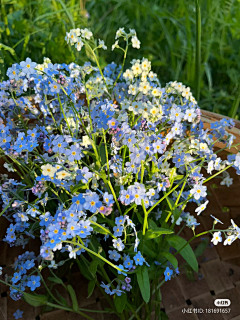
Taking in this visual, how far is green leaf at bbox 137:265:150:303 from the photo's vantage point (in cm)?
89

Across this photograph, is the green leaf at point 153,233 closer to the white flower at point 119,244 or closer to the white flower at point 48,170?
the white flower at point 119,244

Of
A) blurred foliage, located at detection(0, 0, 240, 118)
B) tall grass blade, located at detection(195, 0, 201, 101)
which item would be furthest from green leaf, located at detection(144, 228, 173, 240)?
blurred foliage, located at detection(0, 0, 240, 118)

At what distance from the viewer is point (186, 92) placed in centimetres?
109

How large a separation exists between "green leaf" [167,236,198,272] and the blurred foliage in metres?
0.92

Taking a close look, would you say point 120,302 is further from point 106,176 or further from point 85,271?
point 106,176

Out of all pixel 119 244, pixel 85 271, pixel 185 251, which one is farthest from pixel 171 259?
pixel 85 271

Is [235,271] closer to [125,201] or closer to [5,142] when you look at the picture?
[125,201]

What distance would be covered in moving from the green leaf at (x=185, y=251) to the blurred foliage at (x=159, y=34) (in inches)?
36.4

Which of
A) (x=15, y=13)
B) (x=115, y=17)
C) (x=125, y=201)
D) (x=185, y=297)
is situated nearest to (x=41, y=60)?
(x=15, y=13)

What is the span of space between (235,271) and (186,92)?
0.78m

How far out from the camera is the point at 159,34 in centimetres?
222

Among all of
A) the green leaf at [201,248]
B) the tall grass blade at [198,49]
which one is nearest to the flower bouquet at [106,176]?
the green leaf at [201,248]

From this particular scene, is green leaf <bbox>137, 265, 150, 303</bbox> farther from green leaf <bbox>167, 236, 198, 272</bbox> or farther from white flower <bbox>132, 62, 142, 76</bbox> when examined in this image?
white flower <bbox>132, 62, 142, 76</bbox>

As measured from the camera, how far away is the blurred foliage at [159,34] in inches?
68.3
